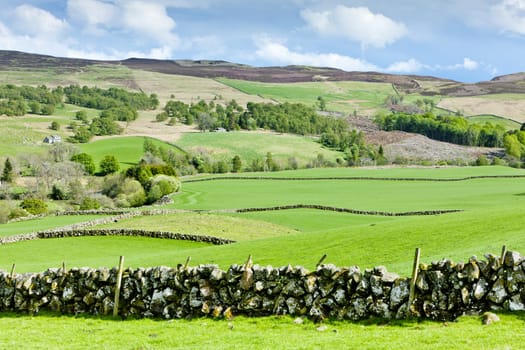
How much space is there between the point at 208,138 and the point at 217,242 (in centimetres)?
14239

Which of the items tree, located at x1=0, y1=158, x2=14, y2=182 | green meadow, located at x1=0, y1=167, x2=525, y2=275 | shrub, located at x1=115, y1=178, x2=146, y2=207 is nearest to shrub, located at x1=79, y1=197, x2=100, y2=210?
shrub, located at x1=115, y1=178, x2=146, y2=207

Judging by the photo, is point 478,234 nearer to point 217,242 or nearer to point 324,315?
point 324,315

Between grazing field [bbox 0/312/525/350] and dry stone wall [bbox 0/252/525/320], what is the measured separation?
1.55ft

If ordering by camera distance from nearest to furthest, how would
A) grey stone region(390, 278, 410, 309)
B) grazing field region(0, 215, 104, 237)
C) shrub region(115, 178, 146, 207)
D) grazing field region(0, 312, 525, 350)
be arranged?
grazing field region(0, 312, 525, 350) → grey stone region(390, 278, 410, 309) → grazing field region(0, 215, 104, 237) → shrub region(115, 178, 146, 207)

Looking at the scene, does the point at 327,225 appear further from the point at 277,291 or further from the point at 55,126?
the point at 55,126

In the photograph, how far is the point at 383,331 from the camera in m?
14.9

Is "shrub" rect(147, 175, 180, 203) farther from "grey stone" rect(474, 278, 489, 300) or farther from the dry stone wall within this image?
"grey stone" rect(474, 278, 489, 300)

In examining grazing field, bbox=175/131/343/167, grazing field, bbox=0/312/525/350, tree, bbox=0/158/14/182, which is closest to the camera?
grazing field, bbox=0/312/525/350

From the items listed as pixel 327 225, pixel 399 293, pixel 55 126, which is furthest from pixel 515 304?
pixel 55 126

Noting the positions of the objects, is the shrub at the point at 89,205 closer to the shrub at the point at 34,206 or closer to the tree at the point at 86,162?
the shrub at the point at 34,206

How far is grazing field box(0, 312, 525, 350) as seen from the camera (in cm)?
1343

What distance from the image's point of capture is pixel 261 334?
51.2 ft

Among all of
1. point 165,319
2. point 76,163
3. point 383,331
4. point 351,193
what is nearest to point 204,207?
point 351,193

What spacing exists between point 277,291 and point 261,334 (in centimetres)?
220
